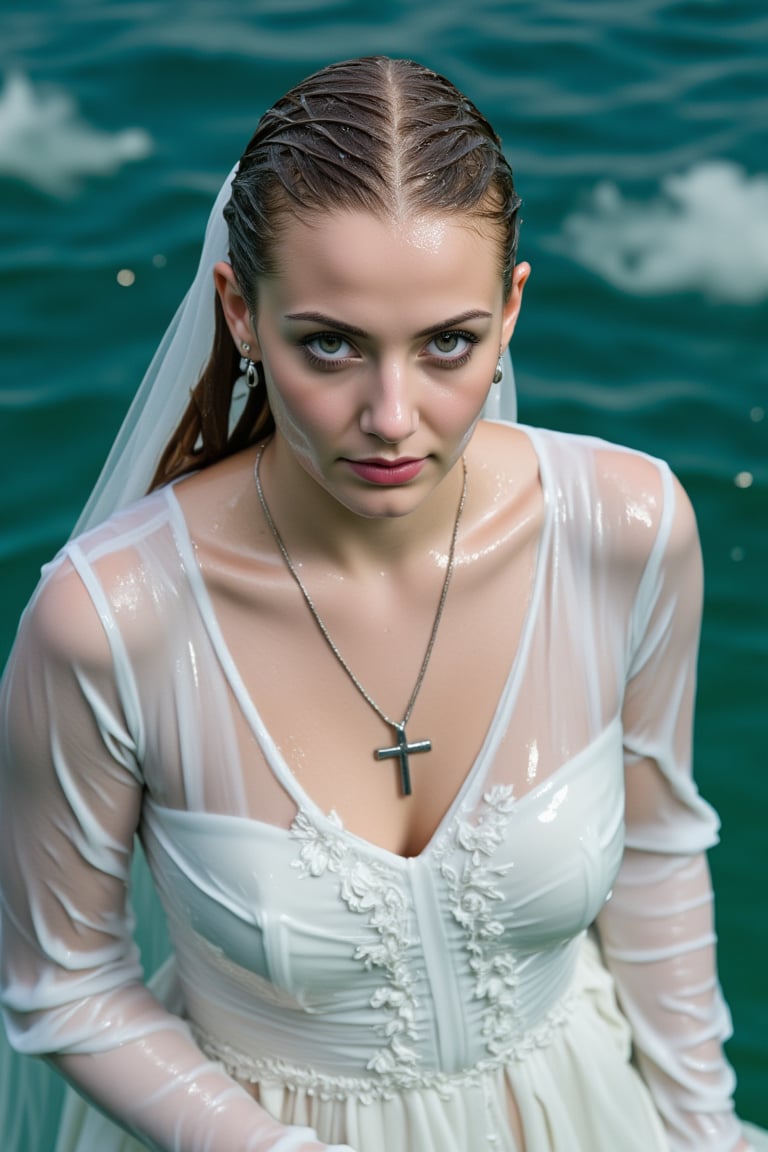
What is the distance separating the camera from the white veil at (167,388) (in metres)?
2.27

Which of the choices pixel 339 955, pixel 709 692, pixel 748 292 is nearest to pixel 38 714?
pixel 339 955

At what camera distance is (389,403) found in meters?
1.88

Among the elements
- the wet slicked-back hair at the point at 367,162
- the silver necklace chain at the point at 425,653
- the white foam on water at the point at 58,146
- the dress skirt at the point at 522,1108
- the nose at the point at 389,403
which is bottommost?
the dress skirt at the point at 522,1108

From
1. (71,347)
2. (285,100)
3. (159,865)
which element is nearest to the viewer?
(285,100)

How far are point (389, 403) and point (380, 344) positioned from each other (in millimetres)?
64

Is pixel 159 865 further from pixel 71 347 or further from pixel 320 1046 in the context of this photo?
pixel 71 347

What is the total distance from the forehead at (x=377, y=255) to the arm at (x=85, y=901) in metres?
0.51

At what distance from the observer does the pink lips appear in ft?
6.34

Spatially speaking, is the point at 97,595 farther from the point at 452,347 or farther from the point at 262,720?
the point at 452,347

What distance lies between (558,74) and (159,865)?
3752 mm

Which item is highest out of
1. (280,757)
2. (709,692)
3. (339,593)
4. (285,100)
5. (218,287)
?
(285,100)

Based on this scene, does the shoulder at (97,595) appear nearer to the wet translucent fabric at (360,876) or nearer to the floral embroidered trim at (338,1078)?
the wet translucent fabric at (360,876)

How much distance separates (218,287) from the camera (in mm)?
2068

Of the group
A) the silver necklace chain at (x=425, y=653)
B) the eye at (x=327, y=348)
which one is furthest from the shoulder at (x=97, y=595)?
the eye at (x=327, y=348)
